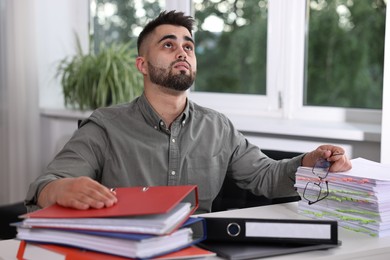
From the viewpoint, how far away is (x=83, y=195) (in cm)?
124

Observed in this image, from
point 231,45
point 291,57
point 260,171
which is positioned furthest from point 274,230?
point 231,45

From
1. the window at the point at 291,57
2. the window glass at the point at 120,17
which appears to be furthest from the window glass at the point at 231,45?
the window glass at the point at 120,17

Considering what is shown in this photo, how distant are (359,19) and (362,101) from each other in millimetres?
369

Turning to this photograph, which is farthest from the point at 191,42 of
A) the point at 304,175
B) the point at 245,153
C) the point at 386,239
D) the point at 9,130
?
the point at 9,130

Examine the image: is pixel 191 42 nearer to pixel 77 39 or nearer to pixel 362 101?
pixel 362 101

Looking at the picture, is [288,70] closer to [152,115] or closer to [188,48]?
[188,48]

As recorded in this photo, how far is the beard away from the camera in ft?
6.47

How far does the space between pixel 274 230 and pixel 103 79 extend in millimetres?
2200

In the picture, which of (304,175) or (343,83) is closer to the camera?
(304,175)

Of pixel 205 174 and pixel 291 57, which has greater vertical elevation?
pixel 291 57

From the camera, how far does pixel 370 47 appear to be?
285 cm

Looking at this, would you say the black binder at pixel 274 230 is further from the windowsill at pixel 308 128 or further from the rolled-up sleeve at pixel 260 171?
the windowsill at pixel 308 128

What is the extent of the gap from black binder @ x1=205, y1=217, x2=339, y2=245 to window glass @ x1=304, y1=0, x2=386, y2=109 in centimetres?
167

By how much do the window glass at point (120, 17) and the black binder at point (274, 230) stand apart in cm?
246
